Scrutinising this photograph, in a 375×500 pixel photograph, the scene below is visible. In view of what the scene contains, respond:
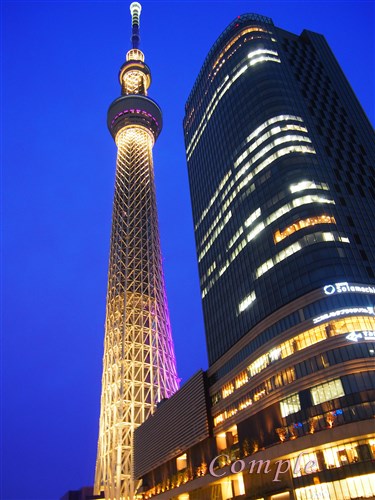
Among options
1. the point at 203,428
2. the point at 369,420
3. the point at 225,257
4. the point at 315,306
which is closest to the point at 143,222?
the point at 225,257

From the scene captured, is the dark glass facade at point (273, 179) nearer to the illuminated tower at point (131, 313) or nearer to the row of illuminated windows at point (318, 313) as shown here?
the row of illuminated windows at point (318, 313)

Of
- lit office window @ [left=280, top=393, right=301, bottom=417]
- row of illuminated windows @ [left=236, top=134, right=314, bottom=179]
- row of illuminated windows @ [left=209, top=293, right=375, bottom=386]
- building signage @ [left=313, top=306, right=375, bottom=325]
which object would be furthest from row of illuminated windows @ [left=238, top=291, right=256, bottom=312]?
row of illuminated windows @ [left=236, top=134, right=314, bottom=179]

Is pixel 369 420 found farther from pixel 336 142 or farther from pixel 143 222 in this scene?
pixel 143 222

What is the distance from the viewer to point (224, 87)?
368ft

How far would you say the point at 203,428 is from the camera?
7931 cm

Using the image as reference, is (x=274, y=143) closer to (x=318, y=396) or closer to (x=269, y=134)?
(x=269, y=134)

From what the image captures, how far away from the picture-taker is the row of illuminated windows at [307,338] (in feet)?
195

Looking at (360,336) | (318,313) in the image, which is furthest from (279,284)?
(360,336)

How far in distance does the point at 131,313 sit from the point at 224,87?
6101cm

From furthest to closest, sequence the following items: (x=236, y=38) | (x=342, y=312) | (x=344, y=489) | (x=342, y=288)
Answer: (x=236, y=38)
(x=342, y=288)
(x=342, y=312)
(x=344, y=489)

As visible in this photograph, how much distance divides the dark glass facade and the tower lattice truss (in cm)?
2782

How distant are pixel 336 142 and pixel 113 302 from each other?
235ft

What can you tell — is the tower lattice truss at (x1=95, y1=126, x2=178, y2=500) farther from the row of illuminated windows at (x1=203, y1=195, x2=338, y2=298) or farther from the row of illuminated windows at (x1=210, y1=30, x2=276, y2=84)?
the row of illuminated windows at (x1=210, y1=30, x2=276, y2=84)

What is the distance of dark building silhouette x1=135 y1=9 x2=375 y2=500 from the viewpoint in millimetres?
A: 56562
